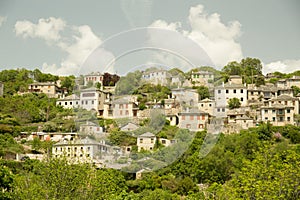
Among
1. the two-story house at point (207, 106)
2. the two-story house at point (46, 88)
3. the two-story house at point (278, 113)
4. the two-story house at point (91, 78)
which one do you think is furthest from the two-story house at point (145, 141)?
the two-story house at point (46, 88)

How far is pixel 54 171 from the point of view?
1527cm

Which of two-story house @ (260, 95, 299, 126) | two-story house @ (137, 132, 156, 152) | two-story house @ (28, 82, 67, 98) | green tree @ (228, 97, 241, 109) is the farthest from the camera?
two-story house @ (28, 82, 67, 98)

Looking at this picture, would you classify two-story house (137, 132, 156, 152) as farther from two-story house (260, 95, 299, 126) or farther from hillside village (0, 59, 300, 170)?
two-story house (260, 95, 299, 126)

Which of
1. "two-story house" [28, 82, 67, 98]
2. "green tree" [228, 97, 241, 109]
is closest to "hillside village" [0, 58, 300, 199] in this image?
"green tree" [228, 97, 241, 109]

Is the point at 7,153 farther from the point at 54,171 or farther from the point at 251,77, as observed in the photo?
the point at 251,77

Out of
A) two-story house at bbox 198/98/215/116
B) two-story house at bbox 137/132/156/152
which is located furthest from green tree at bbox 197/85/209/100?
two-story house at bbox 137/132/156/152

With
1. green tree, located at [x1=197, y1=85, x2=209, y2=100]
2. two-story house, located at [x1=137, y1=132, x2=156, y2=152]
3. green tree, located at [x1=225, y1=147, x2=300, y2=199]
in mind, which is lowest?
green tree, located at [x1=225, y1=147, x2=300, y2=199]

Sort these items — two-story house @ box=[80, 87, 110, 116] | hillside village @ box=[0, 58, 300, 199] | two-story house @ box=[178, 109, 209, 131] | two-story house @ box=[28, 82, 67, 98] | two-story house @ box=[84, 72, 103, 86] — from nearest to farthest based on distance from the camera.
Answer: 1. hillside village @ box=[0, 58, 300, 199]
2. two-story house @ box=[84, 72, 103, 86]
3. two-story house @ box=[80, 87, 110, 116]
4. two-story house @ box=[178, 109, 209, 131]
5. two-story house @ box=[28, 82, 67, 98]

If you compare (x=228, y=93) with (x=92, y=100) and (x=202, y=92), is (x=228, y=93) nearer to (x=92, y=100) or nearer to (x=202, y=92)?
(x=202, y=92)

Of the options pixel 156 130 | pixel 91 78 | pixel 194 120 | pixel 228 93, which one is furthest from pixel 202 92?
pixel 156 130

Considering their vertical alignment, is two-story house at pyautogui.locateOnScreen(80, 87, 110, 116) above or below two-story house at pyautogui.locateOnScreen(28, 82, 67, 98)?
below

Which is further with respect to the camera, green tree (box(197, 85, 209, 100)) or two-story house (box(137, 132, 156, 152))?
green tree (box(197, 85, 209, 100))

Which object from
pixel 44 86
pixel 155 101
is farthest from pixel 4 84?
pixel 155 101

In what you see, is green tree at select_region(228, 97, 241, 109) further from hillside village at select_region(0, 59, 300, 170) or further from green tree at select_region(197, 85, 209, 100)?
green tree at select_region(197, 85, 209, 100)
